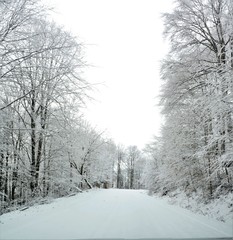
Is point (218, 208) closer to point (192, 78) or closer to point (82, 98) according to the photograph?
point (82, 98)

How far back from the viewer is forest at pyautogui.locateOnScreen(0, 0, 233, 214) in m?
6.05

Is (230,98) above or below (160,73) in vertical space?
below

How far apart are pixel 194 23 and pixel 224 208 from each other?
27.9 feet

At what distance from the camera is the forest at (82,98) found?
6055mm

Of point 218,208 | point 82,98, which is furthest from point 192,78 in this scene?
point 82,98

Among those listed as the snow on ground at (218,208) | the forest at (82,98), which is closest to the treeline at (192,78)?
the forest at (82,98)

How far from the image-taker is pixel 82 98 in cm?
648

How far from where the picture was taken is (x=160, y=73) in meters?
12.5

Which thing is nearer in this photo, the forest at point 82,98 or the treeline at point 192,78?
the forest at point 82,98

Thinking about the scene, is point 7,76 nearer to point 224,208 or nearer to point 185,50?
point 224,208

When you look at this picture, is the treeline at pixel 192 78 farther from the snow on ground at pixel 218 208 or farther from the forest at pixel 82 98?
the snow on ground at pixel 218 208

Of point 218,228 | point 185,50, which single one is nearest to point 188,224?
point 218,228

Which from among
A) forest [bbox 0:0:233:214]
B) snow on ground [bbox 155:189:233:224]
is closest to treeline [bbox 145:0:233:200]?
forest [bbox 0:0:233:214]

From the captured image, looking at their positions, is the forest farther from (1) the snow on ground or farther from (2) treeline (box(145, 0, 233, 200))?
(1) the snow on ground
